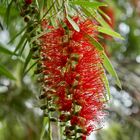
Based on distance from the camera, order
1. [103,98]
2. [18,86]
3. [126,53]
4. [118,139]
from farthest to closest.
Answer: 1. [126,53]
2. [118,139]
3. [18,86]
4. [103,98]

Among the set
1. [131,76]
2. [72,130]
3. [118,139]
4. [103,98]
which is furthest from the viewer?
[118,139]

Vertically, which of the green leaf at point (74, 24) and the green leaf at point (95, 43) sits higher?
the green leaf at point (74, 24)

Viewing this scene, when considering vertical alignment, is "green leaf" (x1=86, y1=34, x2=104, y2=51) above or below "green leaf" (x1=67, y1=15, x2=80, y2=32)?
below

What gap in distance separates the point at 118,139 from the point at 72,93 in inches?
103

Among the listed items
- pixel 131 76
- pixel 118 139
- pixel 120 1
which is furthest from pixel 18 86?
pixel 120 1

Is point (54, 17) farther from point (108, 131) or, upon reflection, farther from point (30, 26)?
point (108, 131)

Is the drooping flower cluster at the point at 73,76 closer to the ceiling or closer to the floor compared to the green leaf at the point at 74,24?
closer to the floor

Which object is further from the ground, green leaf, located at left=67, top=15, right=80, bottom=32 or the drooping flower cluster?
green leaf, located at left=67, top=15, right=80, bottom=32

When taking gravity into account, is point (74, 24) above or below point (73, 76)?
above

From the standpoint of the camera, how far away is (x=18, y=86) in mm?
3006

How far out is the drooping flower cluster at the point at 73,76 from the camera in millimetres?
1358

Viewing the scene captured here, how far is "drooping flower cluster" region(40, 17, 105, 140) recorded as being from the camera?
4.46ft

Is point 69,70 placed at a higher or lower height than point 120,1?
lower

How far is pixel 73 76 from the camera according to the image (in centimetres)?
136
